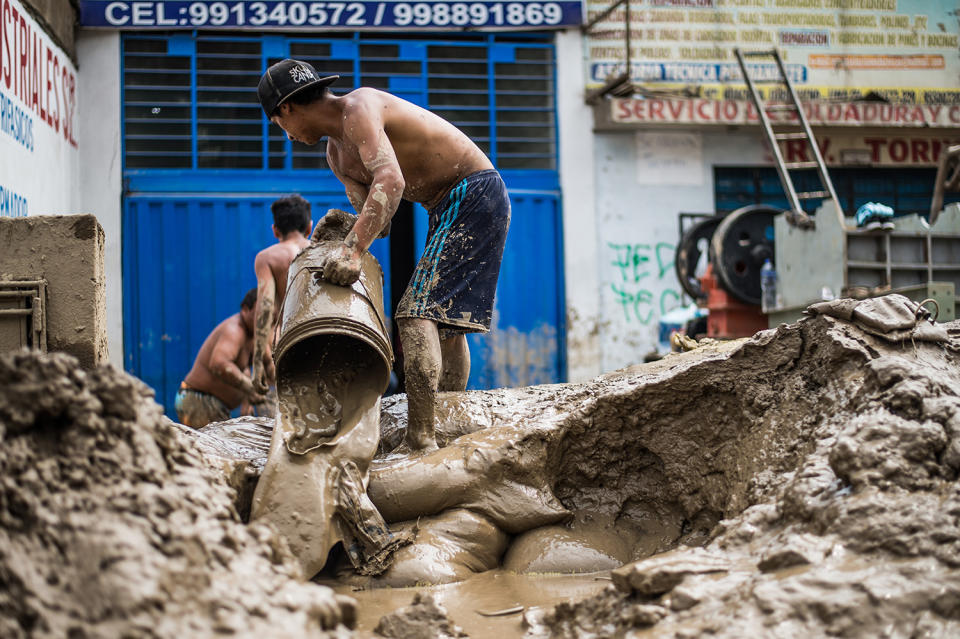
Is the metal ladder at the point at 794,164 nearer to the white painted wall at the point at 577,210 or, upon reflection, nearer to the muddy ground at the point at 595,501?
the white painted wall at the point at 577,210

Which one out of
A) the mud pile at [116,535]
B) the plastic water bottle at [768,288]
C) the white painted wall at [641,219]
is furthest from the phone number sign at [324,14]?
the mud pile at [116,535]

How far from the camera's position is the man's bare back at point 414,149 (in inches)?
131

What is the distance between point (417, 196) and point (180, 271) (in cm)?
495

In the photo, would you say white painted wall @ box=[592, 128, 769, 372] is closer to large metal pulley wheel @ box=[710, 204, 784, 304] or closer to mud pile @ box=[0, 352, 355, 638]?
large metal pulley wheel @ box=[710, 204, 784, 304]

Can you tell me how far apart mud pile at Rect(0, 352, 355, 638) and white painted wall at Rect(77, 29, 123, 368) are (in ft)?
20.7

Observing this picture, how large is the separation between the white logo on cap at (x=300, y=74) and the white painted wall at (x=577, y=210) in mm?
5449

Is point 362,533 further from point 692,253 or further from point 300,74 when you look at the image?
point 692,253

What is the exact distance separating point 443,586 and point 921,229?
5454mm

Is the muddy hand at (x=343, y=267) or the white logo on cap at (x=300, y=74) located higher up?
the white logo on cap at (x=300, y=74)

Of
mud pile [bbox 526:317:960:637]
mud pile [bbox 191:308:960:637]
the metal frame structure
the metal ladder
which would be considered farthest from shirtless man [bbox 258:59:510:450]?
the metal ladder

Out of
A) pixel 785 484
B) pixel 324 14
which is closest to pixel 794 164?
pixel 324 14

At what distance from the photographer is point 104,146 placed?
8008mm

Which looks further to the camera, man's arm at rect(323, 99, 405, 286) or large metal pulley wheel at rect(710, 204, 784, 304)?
large metal pulley wheel at rect(710, 204, 784, 304)

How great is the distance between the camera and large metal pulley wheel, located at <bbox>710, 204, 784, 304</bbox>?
7309 millimetres
